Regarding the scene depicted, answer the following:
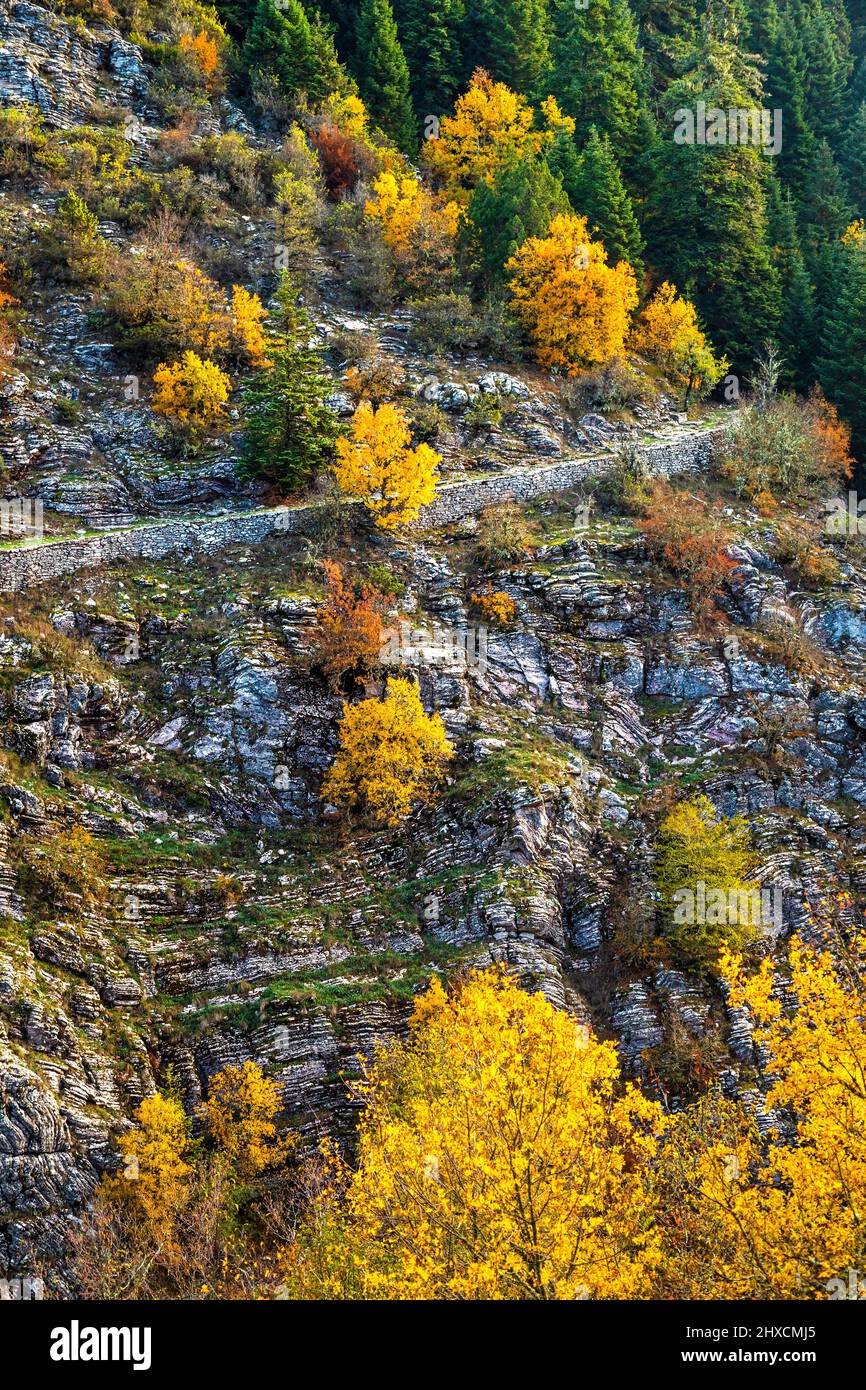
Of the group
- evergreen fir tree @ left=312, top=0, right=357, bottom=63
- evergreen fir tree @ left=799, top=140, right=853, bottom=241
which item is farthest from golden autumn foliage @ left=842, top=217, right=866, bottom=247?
evergreen fir tree @ left=312, top=0, right=357, bottom=63

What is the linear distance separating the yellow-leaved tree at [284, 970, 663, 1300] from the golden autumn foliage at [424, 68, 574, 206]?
203 ft

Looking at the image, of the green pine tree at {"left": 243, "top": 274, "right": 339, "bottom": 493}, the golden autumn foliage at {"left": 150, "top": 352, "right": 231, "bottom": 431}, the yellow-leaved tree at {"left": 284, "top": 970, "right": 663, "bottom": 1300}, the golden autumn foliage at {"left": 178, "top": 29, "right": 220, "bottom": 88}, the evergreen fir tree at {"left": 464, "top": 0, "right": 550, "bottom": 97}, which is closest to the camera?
the yellow-leaved tree at {"left": 284, "top": 970, "right": 663, "bottom": 1300}

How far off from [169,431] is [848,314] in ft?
132

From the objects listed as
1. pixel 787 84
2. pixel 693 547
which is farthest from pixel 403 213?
pixel 787 84

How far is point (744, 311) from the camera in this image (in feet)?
208

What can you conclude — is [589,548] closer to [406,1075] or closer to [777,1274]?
[406,1075]

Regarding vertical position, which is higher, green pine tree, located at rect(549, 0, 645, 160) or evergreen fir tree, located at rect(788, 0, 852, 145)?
evergreen fir tree, located at rect(788, 0, 852, 145)

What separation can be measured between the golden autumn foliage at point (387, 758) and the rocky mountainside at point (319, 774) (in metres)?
0.93

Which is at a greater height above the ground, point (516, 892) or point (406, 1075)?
point (516, 892)

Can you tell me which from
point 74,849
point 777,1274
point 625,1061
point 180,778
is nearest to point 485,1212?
point 777,1274

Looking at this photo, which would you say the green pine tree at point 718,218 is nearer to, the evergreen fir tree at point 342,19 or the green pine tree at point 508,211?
the green pine tree at point 508,211

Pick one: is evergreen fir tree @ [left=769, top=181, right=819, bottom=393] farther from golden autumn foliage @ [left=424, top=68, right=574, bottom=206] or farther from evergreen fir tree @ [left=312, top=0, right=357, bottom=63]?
evergreen fir tree @ [left=312, top=0, right=357, bottom=63]

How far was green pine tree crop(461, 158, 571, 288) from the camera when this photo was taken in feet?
192

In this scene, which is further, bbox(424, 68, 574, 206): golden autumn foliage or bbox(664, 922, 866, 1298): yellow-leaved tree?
bbox(424, 68, 574, 206): golden autumn foliage
